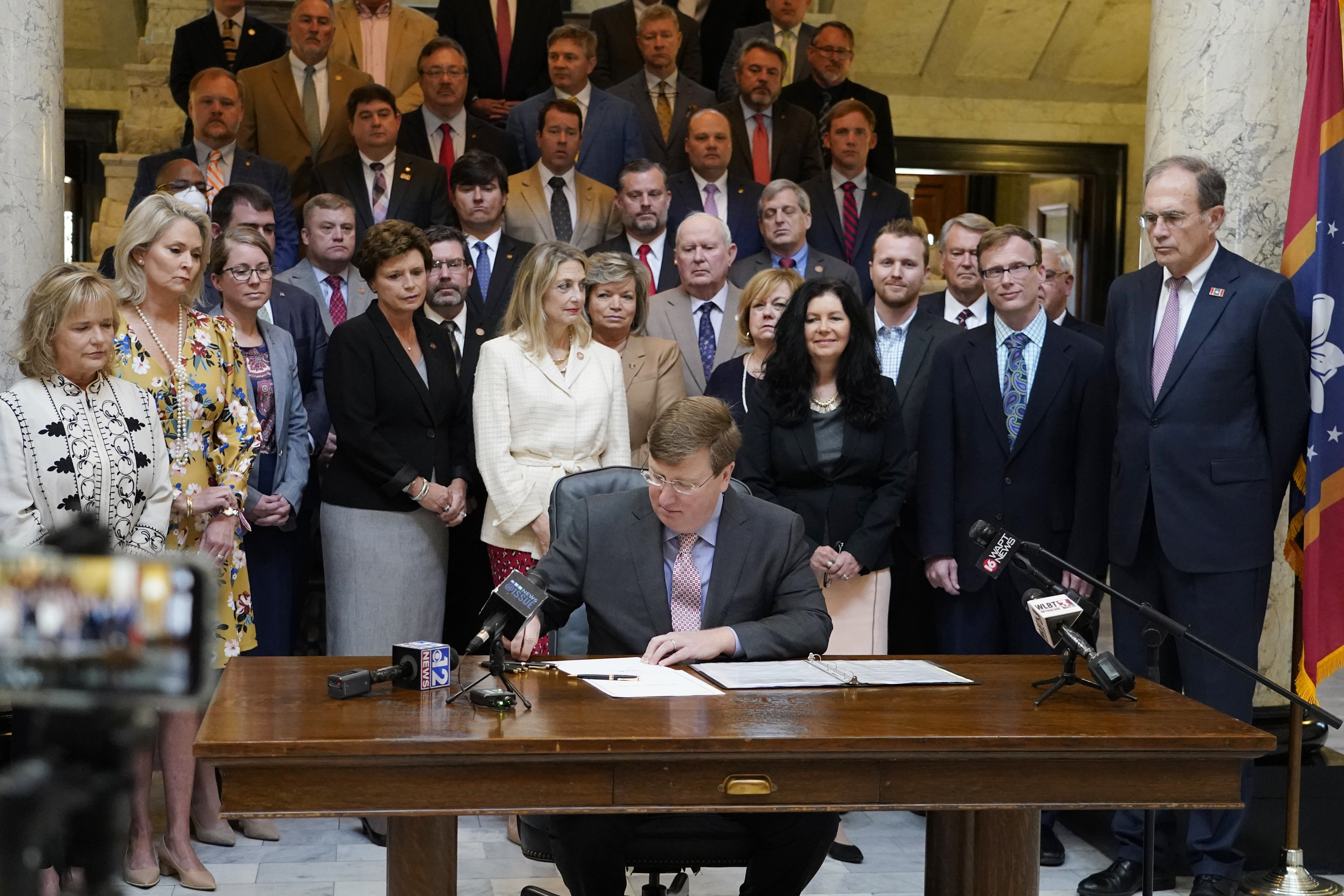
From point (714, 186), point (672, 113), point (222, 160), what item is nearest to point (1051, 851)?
point (714, 186)

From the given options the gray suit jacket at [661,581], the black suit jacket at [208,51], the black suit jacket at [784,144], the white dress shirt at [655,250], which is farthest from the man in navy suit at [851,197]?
the gray suit jacket at [661,581]

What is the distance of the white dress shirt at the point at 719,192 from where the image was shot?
20.2 feet

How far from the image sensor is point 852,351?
447 cm

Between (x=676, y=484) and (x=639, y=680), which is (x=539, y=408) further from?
(x=639, y=680)

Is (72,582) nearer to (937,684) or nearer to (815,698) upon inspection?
(815,698)

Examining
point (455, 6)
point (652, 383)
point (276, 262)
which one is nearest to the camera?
point (652, 383)

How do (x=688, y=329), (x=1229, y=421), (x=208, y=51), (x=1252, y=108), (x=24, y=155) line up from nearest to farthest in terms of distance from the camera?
(x=1229, y=421) → (x=1252, y=108) → (x=24, y=155) → (x=688, y=329) → (x=208, y=51)

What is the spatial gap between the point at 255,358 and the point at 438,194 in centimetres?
163

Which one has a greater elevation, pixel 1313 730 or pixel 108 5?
pixel 108 5

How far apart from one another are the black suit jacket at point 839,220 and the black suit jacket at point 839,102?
83 cm

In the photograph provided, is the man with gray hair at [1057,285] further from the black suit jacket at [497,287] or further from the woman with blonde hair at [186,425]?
the woman with blonde hair at [186,425]

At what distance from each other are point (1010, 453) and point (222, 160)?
142 inches

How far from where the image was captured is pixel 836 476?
4.48m

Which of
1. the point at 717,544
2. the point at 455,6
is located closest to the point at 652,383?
the point at 717,544
